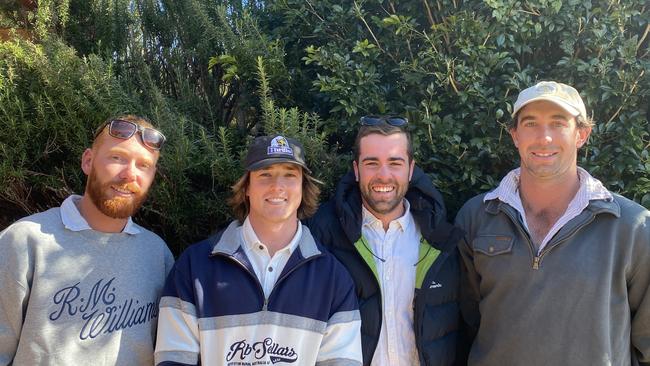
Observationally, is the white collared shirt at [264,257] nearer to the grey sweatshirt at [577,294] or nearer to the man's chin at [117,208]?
the man's chin at [117,208]

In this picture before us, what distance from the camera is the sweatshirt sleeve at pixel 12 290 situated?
8.99 ft

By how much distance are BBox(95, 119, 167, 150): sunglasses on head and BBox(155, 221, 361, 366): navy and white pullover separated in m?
0.74

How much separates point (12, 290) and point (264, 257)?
123cm

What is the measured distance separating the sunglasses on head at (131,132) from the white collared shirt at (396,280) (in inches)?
52.3

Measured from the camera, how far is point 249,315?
2857mm

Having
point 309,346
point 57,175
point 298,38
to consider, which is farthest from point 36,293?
point 298,38

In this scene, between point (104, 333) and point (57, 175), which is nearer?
point (104, 333)

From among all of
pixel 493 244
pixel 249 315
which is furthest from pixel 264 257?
pixel 493 244

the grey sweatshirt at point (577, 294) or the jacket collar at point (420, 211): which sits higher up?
the jacket collar at point (420, 211)

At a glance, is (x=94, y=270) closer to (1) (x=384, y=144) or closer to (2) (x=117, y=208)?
(2) (x=117, y=208)

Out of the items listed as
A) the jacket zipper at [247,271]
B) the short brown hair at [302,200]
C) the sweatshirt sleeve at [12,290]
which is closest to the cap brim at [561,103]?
the short brown hair at [302,200]

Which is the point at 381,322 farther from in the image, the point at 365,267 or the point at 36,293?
the point at 36,293

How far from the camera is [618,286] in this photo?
312cm

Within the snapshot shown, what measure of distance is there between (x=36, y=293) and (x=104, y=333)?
38 centimetres
